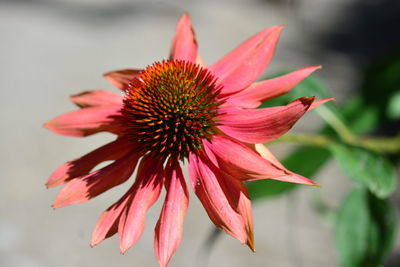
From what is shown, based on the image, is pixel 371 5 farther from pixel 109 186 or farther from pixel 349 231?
pixel 109 186

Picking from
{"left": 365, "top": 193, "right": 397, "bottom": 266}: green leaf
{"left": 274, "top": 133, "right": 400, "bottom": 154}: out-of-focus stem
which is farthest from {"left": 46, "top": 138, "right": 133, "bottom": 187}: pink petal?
{"left": 365, "top": 193, "right": 397, "bottom": 266}: green leaf

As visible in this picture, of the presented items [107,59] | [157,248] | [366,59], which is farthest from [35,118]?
[157,248]

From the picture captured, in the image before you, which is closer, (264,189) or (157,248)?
(157,248)

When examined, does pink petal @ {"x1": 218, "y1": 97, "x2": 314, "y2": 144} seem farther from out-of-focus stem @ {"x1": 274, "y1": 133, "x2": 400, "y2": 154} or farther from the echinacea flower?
out-of-focus stem @ {"x1": 274, "y1": 133, "x2": 400, "y2": 154}

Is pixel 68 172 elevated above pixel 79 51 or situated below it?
below

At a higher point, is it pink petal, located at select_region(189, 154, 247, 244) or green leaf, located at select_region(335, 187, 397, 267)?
pink petal, located at select_region(189, 154, 247, 244)

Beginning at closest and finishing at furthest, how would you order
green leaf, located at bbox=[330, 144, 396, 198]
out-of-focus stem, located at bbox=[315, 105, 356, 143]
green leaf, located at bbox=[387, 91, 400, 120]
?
green leaf, located at bbox=[330, 144, 396, 198]
out-of-focus stem, located at bbox=[315, 105, 356, 143]
green leaf, located at bbox=[387, 91, 400, 120]

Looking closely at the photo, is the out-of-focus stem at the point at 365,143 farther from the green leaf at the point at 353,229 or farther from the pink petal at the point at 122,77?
the pink petal at the point at 122,77
